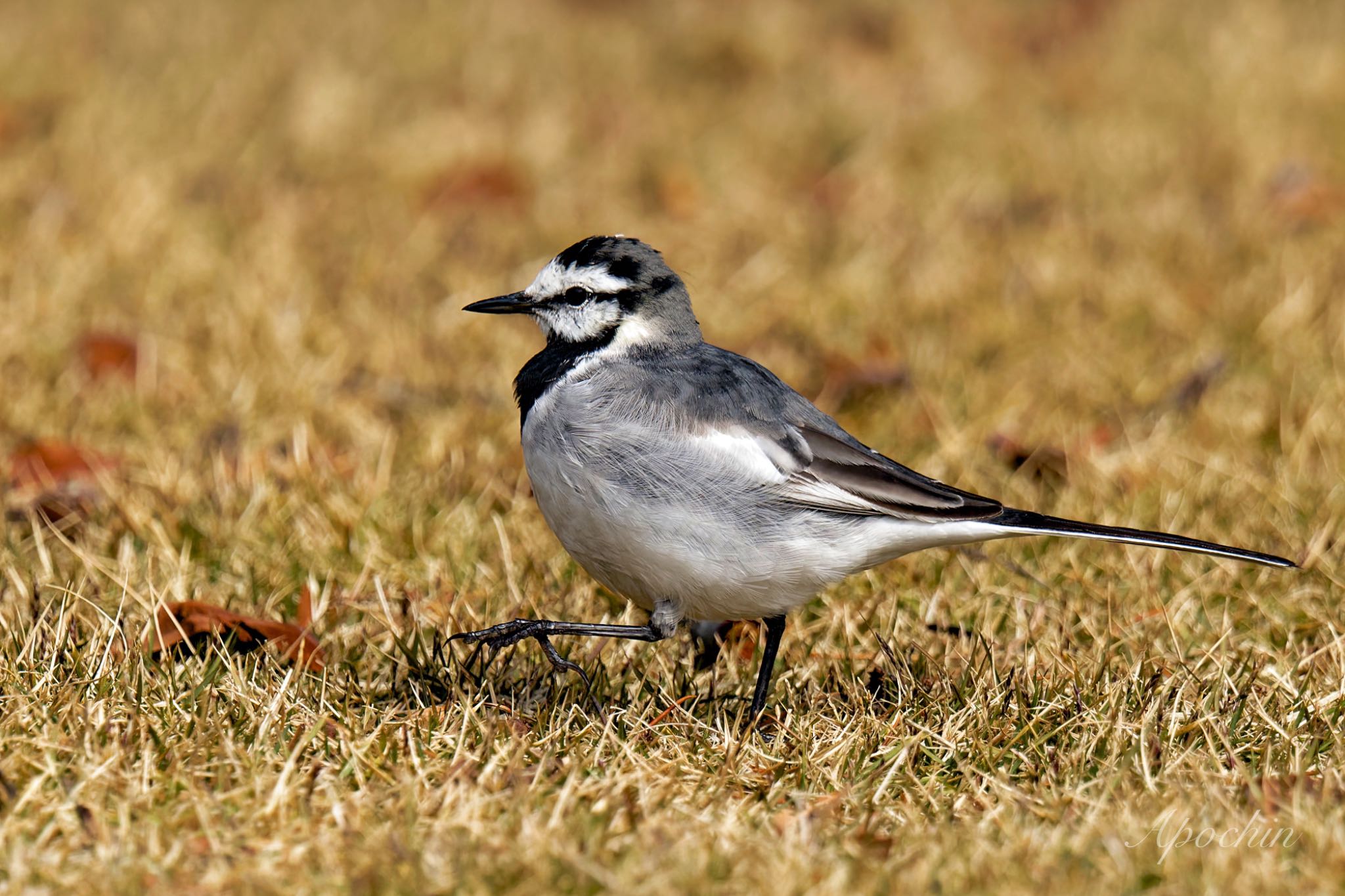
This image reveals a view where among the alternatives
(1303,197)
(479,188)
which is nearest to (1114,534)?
(1303,197)

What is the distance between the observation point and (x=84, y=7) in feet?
32.9

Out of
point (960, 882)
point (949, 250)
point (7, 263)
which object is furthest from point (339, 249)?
point (960, 882)

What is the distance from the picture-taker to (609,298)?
162 inches

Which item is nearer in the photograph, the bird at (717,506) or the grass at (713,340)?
the grass at (713,340)

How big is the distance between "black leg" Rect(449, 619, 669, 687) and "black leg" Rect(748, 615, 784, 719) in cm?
26

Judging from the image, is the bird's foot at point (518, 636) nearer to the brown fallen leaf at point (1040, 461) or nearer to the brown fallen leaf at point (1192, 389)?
the brown fallen leaf at point (1040, 461)

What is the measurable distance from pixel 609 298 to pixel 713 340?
2609 millimetres

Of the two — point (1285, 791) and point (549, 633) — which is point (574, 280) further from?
point (1285, 791)

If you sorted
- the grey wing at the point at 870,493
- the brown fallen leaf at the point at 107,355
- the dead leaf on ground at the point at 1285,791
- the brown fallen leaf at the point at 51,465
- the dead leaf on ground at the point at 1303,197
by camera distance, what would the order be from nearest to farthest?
1. the dead leaf on ground at the point at 1285,791
2. the grey wing at the point at 870,493
3. the brown fallen leaf at the point at 51,465
4. the brown fallen leaf at the point at 107,355
5. the dead leaf on ground at the point at 1303,197

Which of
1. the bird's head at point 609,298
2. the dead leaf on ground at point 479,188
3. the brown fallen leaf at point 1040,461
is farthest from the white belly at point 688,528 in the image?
the dead leaf on ground at point 479,188

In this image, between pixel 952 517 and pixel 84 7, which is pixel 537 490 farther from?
pixel 84 7

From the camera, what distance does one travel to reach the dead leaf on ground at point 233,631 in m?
3.82

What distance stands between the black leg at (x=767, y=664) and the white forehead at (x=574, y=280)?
95 centimetres
